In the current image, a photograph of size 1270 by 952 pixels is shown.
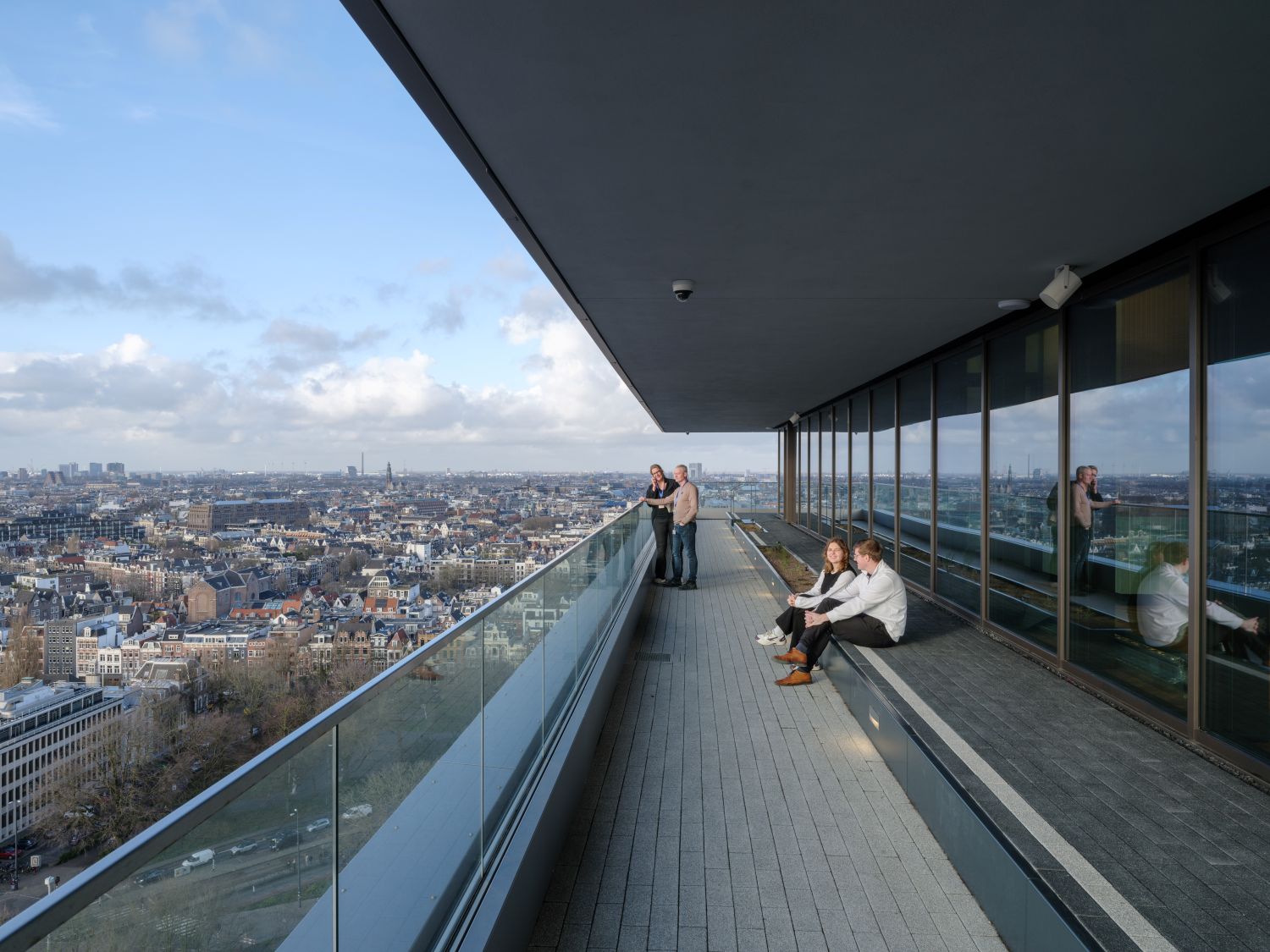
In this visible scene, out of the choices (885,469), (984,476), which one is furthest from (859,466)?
(984,476)

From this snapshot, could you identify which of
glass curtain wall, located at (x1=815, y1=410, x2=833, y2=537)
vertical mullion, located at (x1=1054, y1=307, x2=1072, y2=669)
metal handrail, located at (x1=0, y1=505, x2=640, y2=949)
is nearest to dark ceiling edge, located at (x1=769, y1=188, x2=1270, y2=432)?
vertical mullion, located at (x1=1054, y1=307, x2=1072, y2=669)

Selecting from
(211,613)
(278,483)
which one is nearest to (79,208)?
(278,483)

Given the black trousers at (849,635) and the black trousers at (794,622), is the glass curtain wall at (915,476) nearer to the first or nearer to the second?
the black trousers at (794,622)

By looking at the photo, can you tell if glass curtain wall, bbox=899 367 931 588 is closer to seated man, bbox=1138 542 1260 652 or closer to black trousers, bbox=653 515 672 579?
black trousers, bbox=653 515 672 579

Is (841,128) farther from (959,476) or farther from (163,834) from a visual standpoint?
(959,476)

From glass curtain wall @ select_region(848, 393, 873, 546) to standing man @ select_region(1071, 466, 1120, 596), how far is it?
637 centimetres

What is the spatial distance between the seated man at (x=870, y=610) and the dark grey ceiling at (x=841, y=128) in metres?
2.36

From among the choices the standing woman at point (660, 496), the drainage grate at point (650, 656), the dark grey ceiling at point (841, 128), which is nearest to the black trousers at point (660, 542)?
the standing woman at point (660, 496)

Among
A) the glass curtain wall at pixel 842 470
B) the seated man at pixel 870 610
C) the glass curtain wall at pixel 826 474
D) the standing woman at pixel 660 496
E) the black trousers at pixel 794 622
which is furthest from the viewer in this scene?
the glass curtain wall at pixel 826 474

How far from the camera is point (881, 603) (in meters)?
6.17

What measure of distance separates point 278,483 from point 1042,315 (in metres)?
17.9

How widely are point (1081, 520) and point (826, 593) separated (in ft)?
7.08

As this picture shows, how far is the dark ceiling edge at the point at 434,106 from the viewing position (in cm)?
216

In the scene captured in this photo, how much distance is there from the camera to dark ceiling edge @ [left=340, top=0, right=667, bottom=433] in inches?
85.0
